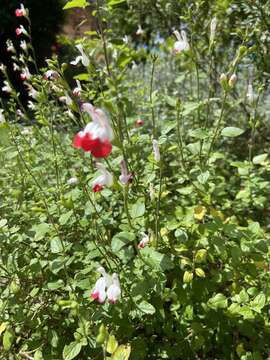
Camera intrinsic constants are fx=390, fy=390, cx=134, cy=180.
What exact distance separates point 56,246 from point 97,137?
89 cm

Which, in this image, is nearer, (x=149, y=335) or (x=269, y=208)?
(x=149, y=335)

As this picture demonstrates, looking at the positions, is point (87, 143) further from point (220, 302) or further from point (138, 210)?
point (220, 302)

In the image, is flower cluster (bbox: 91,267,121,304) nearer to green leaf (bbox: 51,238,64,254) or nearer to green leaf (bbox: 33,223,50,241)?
green leaf (bbox: 51,238,64,254)

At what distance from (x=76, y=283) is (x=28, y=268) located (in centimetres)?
30

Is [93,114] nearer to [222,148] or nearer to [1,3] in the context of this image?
[222,148]

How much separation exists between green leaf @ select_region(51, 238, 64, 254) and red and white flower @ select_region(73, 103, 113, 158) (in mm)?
839

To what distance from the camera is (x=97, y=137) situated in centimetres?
113

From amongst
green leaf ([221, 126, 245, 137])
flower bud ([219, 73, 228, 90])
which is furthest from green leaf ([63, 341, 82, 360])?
flower bud ([219, 73, 228, 90])

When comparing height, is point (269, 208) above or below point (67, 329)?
below

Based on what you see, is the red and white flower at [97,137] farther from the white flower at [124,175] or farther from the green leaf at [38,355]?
the green leaf at [38,355]

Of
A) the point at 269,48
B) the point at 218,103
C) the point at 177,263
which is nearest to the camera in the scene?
the point at 177,263

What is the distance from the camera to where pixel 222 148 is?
400cm

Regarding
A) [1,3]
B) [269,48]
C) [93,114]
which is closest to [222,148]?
[269,48]

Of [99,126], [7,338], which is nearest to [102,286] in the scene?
[7,338]
